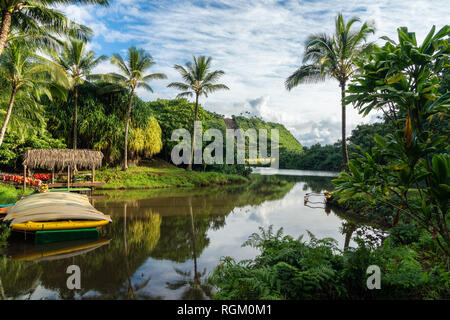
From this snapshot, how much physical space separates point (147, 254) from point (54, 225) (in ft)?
8.36

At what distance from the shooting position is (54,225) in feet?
21.1

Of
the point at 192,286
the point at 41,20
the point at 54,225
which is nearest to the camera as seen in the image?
the point at 192,286

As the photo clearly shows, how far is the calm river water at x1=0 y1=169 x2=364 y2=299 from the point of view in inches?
167

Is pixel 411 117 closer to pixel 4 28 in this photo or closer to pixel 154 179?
pixel 4 28

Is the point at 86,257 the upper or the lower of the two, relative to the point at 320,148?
lower

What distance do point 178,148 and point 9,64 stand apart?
18.5 m

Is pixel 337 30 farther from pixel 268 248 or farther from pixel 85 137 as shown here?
pixel 85 137

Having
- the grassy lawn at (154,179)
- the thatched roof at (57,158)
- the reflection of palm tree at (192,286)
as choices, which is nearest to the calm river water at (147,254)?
the reflection of palm tree at (192,286)

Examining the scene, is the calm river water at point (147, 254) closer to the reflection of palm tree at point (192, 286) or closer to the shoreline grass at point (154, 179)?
the reflection of palm tree at point (192, 286)

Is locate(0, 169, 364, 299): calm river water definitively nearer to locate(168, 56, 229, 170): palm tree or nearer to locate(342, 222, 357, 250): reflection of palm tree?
locate(342, 222, 357, 250): reflection of palm tree

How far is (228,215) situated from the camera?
424 inches

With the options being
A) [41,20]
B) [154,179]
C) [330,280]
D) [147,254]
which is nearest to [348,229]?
[330,280]

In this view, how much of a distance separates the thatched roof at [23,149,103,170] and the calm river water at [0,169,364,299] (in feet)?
21.3
